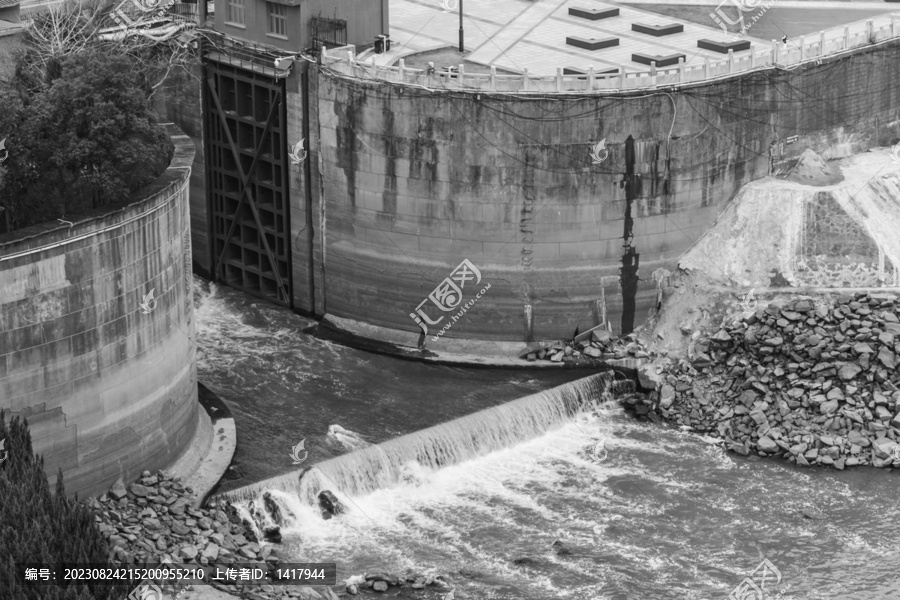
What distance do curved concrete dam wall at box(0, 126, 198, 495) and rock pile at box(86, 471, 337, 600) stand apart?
840 millimetres

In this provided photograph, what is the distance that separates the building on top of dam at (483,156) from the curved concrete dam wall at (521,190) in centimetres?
8

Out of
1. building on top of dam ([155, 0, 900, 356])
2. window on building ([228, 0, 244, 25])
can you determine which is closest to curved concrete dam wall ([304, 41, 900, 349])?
building on top of dam ([155, 0, 900, 356])

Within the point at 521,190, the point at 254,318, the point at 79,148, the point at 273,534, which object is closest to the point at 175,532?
the point at 273,534

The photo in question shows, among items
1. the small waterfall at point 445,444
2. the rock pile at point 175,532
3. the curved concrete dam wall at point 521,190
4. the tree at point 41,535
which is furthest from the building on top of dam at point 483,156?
the tree at point 41,535

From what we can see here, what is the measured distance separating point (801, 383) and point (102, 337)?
28.3 metres

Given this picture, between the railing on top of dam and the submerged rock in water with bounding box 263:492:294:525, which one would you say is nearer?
the submerged rock in water with bounding box 263:492:294:525

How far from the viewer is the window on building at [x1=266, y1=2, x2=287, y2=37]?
78.4 meters

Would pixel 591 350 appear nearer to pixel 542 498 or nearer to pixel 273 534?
pixel 542 498

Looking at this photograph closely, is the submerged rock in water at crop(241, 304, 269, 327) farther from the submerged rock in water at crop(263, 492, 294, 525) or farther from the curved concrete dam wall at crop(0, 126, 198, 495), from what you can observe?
the submerged rock in water at crop(263, 492, 294, 525)

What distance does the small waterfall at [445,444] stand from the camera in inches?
2542

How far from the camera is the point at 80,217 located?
59656 millimetres

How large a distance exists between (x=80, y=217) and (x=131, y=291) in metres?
2.99

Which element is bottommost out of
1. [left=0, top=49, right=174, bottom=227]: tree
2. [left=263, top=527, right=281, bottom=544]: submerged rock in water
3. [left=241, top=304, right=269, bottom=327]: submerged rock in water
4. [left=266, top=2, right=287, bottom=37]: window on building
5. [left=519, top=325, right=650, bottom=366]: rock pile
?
[left=263, top=527, right=281, bottom=544]: submerged rock in water

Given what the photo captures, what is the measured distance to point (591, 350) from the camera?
249 feet
